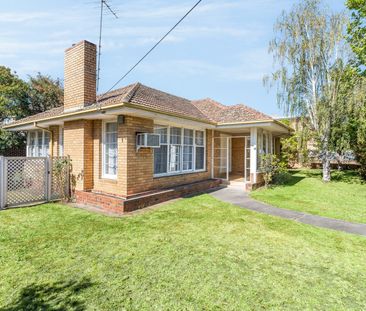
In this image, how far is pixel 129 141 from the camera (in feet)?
28.3

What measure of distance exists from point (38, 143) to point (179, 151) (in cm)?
983

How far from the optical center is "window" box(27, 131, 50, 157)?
14078 mm

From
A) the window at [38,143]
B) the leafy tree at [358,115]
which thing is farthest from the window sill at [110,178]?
the leafy tree at [358,115]

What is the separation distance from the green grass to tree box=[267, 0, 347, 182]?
38.8ft

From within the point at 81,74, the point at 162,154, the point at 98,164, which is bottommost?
the point at 98,164

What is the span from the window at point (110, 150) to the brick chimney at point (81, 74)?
1.74 meters

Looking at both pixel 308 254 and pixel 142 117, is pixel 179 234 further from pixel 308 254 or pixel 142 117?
pixel 142 117

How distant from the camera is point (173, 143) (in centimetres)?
1130

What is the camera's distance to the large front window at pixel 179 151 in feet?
34.8

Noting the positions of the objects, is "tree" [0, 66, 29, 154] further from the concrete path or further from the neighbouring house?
the neighbouring house

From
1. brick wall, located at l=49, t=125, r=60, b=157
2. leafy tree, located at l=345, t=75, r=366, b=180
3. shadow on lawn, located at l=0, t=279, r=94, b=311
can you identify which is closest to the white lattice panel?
brick wall, located at l=49, t=125, r=60, b=157

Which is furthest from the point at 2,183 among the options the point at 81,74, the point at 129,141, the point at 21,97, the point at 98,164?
the point at 21,97

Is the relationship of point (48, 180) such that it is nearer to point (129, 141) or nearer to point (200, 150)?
point (129, 141)

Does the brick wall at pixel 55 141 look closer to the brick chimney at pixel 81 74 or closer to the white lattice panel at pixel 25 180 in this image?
the brick chimney at pixel 81 74
